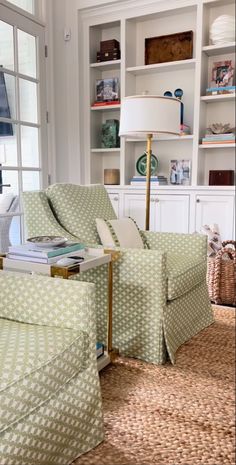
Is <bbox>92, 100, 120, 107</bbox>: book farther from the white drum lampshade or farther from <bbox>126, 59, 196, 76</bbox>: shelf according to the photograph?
the white drum lampshade

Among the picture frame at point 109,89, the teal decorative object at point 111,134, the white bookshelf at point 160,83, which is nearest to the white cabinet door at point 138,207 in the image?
the white bookshelf at point 160,83

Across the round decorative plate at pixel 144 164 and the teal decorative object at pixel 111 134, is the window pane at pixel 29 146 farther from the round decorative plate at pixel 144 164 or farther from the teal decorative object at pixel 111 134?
the round decorative plate at pixel 144 164

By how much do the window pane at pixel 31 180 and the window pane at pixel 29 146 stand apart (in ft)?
0.23

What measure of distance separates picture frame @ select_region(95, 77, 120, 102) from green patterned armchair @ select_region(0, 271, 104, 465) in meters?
2.58

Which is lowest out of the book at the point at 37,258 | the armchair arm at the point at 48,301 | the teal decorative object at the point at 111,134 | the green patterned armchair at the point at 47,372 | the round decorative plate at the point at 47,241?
the green patterned armchair at the point at 47,372

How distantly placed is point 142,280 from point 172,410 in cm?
55

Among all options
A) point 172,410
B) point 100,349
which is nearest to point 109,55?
point 100,349

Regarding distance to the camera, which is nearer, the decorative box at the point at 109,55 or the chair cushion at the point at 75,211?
the chair cushion at the point at 75,211

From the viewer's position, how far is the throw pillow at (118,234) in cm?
206

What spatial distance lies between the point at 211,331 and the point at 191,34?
8.02 ft

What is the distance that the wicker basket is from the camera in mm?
2561

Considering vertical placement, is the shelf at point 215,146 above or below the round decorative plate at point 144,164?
above

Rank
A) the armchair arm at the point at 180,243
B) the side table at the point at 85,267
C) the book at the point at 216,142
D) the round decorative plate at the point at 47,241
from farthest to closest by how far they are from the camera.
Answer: the book at the point at 216,142
the armchair arm at the point at 180,243
the round decorative plate at the point at 47,241
the side table at the point at 85,267

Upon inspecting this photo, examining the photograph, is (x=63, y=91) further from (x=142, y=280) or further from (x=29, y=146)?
(x=142, y=280)
